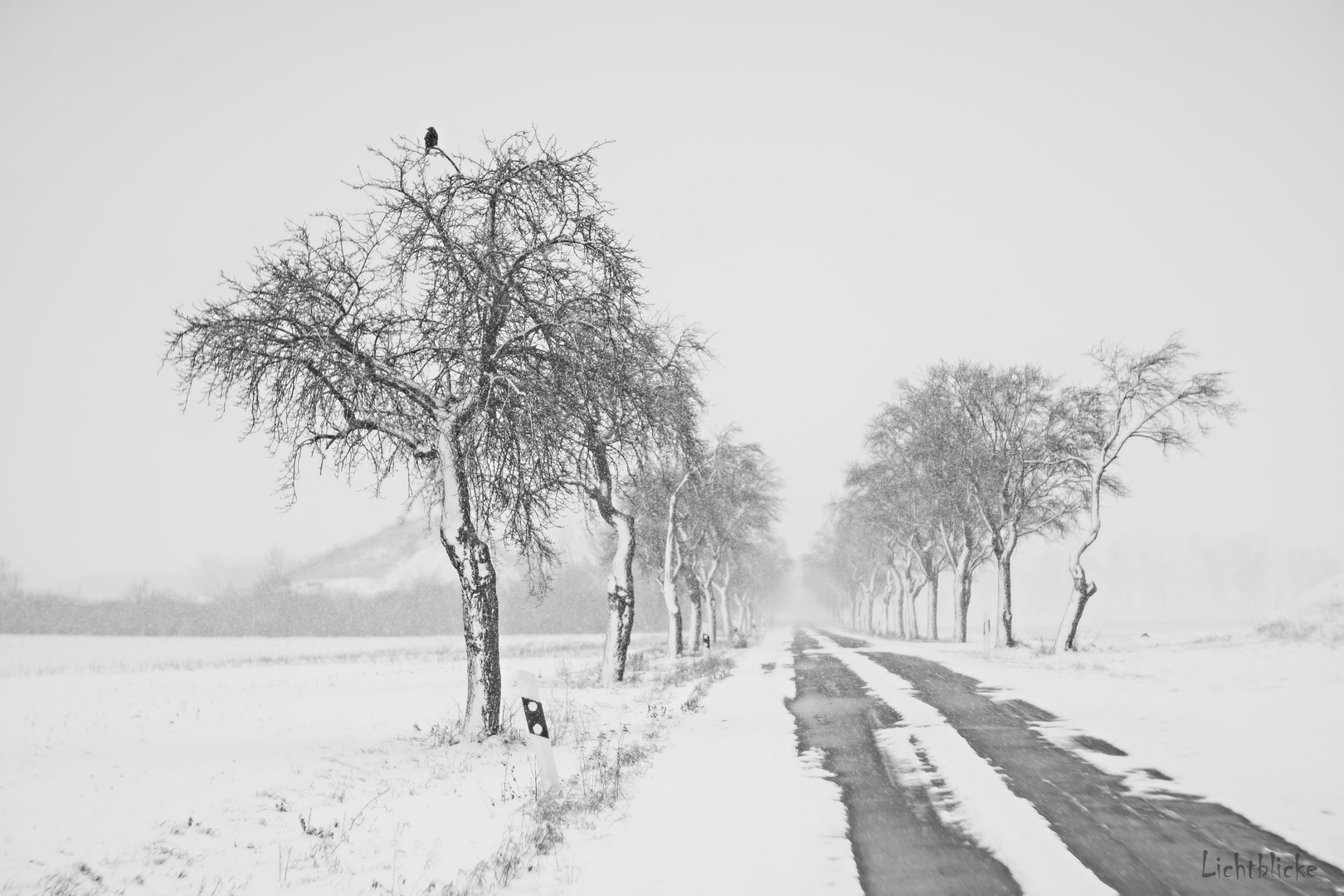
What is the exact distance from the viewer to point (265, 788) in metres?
6.63

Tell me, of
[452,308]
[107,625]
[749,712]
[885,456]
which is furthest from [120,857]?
[107,625]

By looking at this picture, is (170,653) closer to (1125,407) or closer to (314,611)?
(314,611)

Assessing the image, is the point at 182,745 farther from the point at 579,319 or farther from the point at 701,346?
the point at 701,346

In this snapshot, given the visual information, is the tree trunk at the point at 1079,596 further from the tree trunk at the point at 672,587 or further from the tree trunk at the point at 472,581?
the tree trunk at the point at 472,581

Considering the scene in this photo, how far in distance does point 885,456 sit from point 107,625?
252 feet

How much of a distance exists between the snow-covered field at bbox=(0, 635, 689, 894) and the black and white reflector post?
0.87 feet

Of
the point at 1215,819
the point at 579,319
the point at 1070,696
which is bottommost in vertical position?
the point at 1070,696

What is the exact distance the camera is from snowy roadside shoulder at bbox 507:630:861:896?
3.65m

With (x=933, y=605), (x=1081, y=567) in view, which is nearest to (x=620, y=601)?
(x=1081, y=567)

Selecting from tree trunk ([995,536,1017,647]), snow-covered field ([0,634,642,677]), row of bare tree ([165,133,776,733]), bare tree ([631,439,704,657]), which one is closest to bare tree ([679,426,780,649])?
bare tree ([631,439,704,657])

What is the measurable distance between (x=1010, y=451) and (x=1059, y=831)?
22767mm

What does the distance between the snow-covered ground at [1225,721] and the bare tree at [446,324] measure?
23.8ft

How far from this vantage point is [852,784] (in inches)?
215

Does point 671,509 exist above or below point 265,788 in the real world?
above
